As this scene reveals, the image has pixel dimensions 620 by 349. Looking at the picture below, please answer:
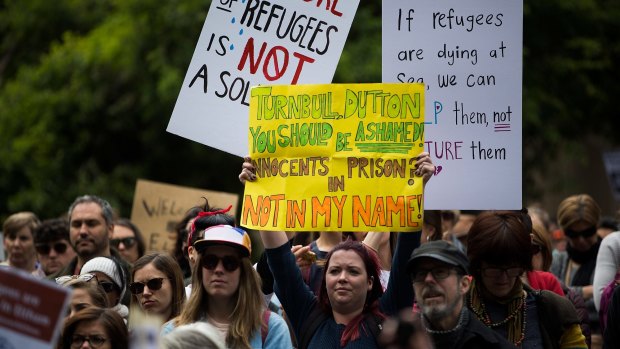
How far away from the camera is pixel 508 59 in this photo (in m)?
6.57

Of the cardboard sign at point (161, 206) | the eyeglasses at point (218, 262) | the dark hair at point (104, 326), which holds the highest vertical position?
the cardboard sign at point (161, 206)

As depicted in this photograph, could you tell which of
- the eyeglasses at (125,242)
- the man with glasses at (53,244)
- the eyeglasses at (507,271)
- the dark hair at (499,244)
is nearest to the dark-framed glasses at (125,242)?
the eyeglasses at (125,242)

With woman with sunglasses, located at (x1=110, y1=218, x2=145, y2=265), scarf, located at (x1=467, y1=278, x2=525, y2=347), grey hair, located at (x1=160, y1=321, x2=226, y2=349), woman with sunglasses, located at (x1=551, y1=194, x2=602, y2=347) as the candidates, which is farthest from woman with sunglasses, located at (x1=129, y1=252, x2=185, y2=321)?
woman with sunglasses, located at (x1=551, y1=194, x2=602, y2=347)

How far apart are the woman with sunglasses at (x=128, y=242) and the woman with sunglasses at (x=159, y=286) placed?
2.64 m

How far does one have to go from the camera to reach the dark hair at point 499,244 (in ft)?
18.1

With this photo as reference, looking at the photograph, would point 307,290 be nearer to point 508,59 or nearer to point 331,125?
point 331,125

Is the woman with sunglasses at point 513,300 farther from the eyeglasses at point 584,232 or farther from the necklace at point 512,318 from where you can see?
the eyeglasses at point 584,232

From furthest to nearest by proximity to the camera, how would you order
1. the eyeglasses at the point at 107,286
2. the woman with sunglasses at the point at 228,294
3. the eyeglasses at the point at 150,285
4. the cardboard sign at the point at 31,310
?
1. the eyeglasses at the point at 107,286
2. the eyeglasses at the point at 150,285
3. the woman with sunglasses at the point at 228,294
4. the cardboard sign at the point at 31,310

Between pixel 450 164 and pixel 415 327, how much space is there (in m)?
3.04

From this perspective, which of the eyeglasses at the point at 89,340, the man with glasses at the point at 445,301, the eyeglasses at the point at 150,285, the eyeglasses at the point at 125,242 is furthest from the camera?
the eyeglasses at the point at 125,242

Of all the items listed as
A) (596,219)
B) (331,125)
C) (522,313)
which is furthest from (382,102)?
(596,219)

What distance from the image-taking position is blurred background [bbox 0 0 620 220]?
57.2 ft

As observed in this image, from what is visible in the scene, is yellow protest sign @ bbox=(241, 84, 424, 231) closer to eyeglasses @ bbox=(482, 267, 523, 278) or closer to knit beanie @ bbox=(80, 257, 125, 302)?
eyeglasses @ bbox=(482, 267, 523, 278)

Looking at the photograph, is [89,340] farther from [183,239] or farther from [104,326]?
[183,239]
